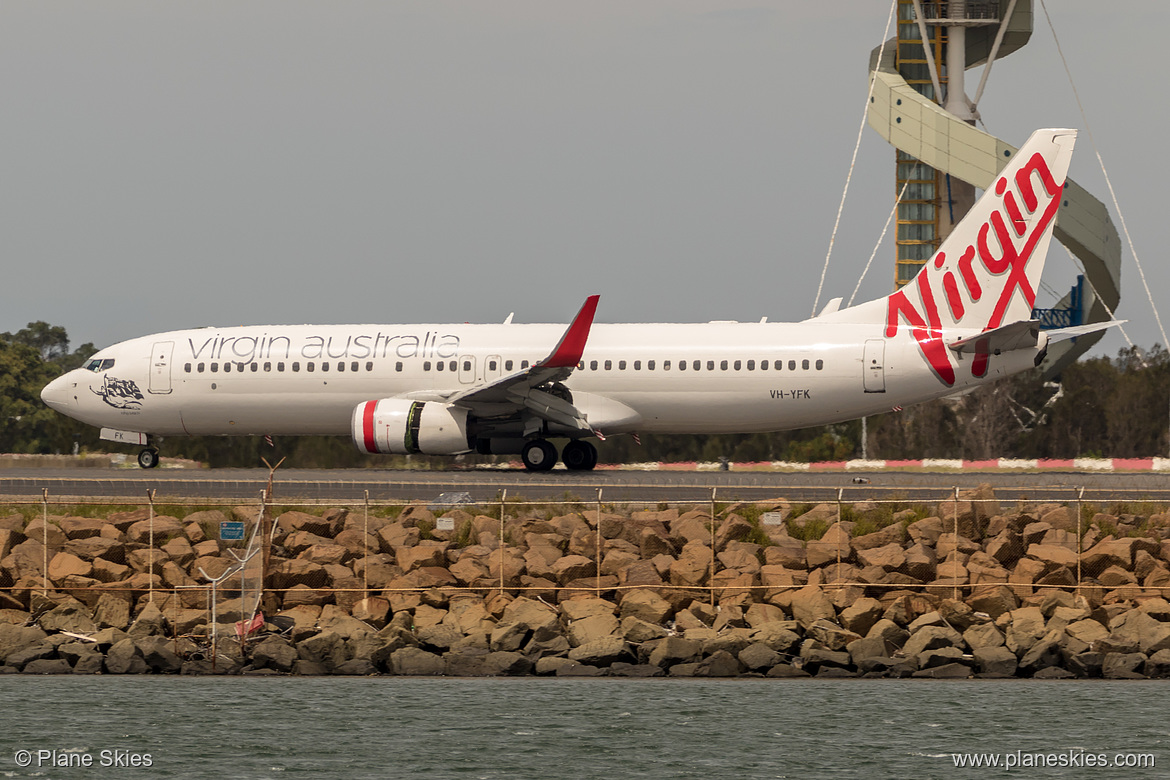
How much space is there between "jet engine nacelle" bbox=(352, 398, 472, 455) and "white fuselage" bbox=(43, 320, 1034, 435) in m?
1.54

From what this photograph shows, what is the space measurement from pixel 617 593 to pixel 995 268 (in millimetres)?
17219

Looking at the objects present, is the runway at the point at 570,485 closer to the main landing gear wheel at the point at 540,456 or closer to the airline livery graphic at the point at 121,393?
the main landing gear wheel at the point at 540,456

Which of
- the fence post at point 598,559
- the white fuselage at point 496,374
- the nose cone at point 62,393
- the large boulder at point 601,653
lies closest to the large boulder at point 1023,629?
the large boulder at point 601,653

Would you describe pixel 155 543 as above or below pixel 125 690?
above

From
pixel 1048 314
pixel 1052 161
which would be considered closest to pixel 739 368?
pixel 1052 161

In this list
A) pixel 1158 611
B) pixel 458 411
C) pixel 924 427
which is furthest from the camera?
pixel 924 427

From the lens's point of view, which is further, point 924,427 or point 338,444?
point 924,427

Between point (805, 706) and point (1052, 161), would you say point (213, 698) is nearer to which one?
point (805, 706)

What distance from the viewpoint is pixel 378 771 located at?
1897 cm

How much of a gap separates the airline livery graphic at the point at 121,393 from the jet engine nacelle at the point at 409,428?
751cm

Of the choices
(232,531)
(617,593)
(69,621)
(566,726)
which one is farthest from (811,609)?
(69,621)

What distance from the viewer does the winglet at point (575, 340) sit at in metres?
36.2

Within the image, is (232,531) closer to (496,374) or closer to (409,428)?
(409,428)

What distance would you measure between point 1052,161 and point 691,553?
58.8 feet
